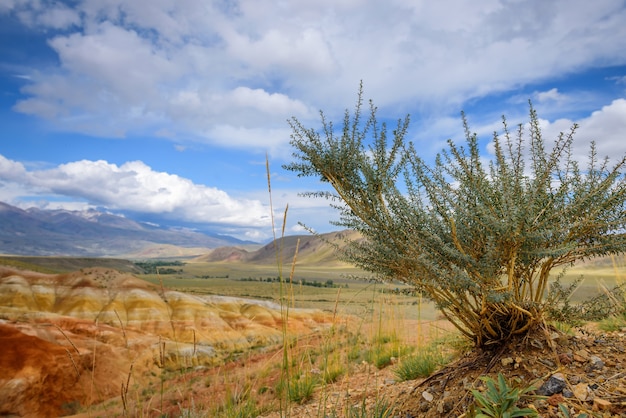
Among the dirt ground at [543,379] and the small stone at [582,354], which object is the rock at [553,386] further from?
the small stone at [582,354]

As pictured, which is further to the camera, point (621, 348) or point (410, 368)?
point (410, 368)

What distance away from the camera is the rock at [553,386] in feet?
9.02

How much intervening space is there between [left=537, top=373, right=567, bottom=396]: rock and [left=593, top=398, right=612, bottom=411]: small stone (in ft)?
0.89

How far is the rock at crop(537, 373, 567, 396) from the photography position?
2.75m

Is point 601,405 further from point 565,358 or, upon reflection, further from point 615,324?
point 615,324

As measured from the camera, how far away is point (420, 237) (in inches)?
132

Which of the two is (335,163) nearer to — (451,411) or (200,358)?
(451,411)

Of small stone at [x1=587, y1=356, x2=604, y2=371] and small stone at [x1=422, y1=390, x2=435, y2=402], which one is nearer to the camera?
small stone at [x1=587, y1=356, x2=604, y2=371]

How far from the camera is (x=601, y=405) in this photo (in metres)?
2.47

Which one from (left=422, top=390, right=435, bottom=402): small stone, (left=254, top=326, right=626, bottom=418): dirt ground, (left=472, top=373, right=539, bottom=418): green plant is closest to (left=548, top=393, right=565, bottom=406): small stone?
(left=254, top=326, right=626, bottom=418): dirt ground

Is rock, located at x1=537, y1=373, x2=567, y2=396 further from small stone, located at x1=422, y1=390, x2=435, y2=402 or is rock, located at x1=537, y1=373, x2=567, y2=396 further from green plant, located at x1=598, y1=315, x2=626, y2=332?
green plant, located at x1=598, y1=315, x2=626, y2=332

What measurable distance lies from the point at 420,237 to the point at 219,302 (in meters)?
26.6

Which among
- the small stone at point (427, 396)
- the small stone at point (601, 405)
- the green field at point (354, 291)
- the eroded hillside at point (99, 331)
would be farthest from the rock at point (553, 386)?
the eroded hillside at point (99, 331)

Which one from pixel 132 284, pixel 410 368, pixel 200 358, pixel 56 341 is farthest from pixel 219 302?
pixel 410 368
